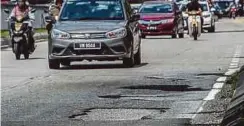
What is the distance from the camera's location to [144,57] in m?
22.3

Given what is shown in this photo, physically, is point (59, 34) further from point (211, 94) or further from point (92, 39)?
point (211, 94)

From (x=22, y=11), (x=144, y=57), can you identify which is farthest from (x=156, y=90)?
(x=22, y=11)

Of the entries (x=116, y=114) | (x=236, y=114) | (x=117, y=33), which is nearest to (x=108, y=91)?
(x=116, y=114)

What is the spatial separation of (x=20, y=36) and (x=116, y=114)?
507 inches

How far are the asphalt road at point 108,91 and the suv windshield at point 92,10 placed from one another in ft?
3.67

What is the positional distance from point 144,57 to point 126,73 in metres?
5.72

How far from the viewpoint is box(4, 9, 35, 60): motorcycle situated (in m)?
22.7

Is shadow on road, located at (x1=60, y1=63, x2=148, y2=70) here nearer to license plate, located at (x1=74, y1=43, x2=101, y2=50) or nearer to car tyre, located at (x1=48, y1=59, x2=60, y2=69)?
car tyre, located at (x1=48, y1=59, x2=60, y2=69)

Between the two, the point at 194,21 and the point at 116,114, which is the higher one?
the point at 116,114

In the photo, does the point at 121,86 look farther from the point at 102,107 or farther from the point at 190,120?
the point at 190,120

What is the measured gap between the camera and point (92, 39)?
17938 millimetres

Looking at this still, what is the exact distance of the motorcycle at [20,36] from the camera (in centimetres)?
2270

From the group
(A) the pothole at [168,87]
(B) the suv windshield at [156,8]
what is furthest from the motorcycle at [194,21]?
(A) the pothole at [168,87]

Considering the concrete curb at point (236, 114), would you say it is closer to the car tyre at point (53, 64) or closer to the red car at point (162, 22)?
the car tyre at point (53, 64)
